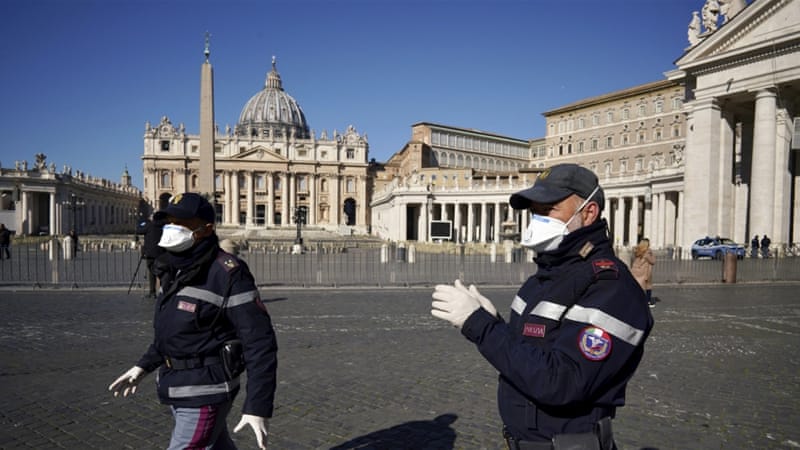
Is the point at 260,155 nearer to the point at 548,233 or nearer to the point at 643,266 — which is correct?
the point at 643,266

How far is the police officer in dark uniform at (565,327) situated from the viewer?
1.69m

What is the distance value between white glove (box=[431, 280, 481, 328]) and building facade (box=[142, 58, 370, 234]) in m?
77.7

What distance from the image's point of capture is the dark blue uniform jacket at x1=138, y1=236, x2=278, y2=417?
252 cm

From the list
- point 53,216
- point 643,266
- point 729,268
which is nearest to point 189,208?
point 643,266

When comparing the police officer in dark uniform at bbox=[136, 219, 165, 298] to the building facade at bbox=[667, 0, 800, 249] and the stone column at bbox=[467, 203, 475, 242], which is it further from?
the stone column at bbox=[467, 203, 475, 242]

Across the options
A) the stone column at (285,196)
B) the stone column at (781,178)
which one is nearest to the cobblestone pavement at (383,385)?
the stone column at (781,178)

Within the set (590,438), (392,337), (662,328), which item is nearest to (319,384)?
(392,337)

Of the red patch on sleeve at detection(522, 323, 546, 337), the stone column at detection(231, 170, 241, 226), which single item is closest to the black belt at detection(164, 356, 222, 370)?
the red patch on sleeve at detection(522, 323, 546, 337)

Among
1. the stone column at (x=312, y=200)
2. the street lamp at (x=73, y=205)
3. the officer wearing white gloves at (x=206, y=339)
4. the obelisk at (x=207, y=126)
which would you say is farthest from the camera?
the stone column at (x=312, y=200)

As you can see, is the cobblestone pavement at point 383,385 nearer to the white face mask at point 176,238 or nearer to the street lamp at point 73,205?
the white face mask at point 176,238

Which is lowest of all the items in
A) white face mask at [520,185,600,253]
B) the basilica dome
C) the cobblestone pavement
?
the cobblestone pavement

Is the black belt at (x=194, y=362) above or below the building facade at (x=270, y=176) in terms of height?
below

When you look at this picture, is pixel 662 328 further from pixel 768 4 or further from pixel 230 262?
pixel 768 4

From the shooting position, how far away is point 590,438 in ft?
5.84
